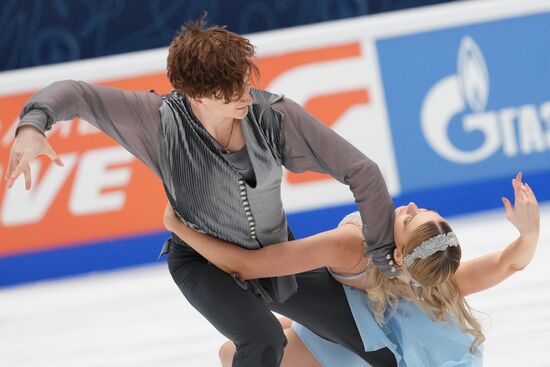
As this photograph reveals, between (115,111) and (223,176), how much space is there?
0.33 m

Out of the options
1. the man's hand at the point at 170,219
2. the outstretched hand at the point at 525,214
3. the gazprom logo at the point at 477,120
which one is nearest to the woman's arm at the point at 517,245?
the outstretched hand at the point at 525,214

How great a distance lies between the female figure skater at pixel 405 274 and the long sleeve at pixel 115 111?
286 millimetres

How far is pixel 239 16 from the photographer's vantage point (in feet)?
17.8

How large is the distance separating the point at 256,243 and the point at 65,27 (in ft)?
9.90

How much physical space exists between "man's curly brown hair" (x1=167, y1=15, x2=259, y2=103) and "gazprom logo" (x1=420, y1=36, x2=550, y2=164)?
2725mm

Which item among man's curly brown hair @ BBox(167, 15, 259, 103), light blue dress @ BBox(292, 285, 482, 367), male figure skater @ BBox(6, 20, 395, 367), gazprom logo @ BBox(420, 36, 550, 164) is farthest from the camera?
gazprom logo @ BBox(420, 36, 550, 164)

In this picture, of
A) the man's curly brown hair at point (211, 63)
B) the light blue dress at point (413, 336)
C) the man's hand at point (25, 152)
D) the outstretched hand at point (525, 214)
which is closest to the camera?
the man's hand at point (25, 152)

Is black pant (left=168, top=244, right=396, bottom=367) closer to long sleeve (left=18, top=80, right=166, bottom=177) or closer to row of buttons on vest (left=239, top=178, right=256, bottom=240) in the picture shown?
row of buttons on vest (left=239, top=178, right=256, bottom=240)

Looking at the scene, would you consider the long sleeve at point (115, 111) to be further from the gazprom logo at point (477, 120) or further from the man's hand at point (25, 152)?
the gazprom logo at point (477, 120)

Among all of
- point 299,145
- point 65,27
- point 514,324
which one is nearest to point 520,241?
point 299,145

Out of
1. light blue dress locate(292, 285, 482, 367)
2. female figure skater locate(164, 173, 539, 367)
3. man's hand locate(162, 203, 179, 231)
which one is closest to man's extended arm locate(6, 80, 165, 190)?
man's hand locate(162, 203, 179, 231)

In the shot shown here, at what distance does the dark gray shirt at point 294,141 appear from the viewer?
2539 mm

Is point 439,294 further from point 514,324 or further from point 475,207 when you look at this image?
point 475,207

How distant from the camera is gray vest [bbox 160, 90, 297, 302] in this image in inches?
102
